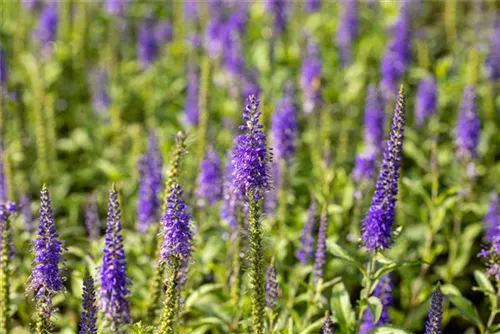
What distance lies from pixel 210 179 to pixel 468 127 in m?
2.92

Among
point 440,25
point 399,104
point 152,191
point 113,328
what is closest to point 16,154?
point 152,191

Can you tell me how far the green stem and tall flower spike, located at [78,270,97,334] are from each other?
0.93 m

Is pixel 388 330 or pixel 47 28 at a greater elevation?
pixel 47 28

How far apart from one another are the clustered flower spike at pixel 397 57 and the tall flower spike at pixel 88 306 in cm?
603

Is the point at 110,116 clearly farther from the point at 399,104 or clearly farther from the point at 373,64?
the point at 399,104

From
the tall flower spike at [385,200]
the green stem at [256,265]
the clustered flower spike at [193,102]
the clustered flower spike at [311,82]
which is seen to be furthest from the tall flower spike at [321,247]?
the clustered flower spike at [193,102]

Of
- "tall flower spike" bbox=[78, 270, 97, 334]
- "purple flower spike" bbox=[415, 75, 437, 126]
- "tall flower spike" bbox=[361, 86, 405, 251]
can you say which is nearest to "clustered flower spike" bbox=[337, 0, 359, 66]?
"purple flower spike" bbox=[415, 75, 437, 126]

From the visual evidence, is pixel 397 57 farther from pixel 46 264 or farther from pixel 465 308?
pixel 46 264

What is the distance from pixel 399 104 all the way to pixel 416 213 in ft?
13.4

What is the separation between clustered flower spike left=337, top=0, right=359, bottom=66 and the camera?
11051mm

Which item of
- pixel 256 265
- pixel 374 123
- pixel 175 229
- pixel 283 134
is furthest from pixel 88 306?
pixel 374 123

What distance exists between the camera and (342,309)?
565 centimetres

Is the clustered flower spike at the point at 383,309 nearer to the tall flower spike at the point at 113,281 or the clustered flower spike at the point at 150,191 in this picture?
the tall flower spike at the point at 113,281

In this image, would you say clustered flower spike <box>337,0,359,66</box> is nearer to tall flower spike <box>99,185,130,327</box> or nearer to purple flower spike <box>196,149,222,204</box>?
purple flower spike <box>196,149,222,204</box>
